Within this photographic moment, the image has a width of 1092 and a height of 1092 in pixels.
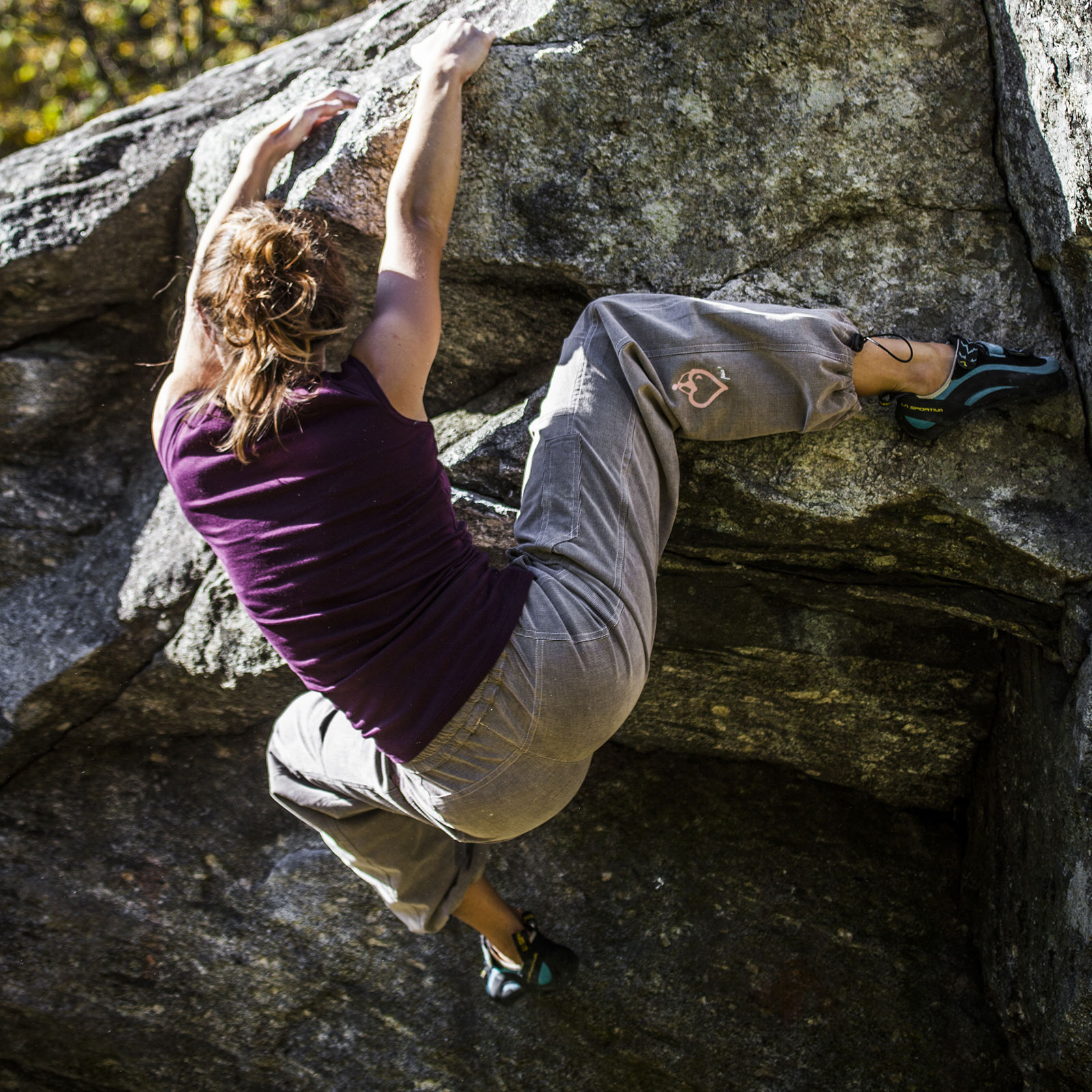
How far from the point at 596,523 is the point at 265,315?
2.81 ft

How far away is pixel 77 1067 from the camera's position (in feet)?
11.1

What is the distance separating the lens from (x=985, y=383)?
7.70 feet

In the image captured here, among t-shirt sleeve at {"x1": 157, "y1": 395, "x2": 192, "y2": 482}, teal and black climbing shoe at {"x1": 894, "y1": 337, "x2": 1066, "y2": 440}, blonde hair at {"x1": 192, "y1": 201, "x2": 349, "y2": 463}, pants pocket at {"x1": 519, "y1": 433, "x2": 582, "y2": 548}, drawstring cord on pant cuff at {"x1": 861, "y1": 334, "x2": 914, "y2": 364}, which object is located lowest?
teal and black climbing shoe at {"x1": 894, "y1": 337, "x2": 1066, "y2": 440}

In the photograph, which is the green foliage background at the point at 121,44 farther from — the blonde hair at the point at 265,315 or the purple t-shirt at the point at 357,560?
the purple t-shirt at the point at 357,560

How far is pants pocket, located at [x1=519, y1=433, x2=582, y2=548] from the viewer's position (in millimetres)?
2148

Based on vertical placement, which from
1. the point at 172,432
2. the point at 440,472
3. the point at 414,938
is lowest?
the point at 414,938

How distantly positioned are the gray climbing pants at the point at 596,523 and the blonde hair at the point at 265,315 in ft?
1.88

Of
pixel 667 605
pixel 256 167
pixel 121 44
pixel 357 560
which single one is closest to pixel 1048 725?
pixel 667 605

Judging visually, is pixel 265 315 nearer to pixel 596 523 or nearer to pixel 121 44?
pixel 596 523

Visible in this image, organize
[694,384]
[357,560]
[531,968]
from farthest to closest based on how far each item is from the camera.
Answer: [531,968]
[694,384]
[357,560]

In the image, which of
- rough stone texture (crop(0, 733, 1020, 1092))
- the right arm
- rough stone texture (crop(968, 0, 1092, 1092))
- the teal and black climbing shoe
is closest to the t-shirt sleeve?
the right arm

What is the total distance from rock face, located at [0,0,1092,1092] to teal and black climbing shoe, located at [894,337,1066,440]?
10cm

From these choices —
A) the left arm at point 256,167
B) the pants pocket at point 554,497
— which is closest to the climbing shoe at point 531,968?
the pants pocket at point 554,497

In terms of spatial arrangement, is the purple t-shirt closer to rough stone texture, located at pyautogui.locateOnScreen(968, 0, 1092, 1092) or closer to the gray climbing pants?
the gray climbing pants
